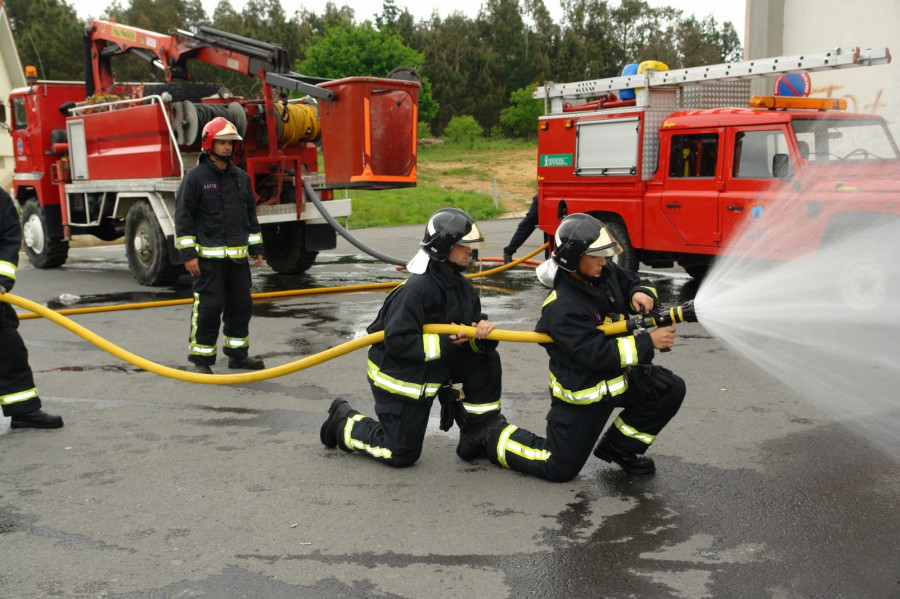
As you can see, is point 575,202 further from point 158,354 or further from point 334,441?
point 334,441

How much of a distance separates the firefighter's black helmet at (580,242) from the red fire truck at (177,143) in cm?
568

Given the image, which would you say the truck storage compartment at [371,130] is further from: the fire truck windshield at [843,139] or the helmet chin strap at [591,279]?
the helmet chin strap at [591,279]

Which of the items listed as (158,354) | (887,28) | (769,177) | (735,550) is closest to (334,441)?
(735,550)

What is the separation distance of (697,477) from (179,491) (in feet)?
8.30

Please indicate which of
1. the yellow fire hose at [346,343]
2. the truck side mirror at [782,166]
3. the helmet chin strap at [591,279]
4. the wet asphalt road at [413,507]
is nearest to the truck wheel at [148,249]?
the wet asphalt road at [413,507]

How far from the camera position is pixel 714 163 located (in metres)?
9.12

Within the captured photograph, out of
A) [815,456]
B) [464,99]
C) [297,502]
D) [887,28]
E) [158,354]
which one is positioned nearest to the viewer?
[297,502]

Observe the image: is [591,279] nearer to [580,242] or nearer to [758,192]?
[580,242]

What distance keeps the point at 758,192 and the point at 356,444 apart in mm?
5597

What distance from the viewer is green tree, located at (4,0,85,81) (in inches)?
1800

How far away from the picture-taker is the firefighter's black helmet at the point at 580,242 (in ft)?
13.4

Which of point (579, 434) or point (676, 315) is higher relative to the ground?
point (676, 315)

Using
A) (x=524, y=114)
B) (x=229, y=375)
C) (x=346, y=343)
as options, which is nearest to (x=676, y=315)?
(x=346, y=343)

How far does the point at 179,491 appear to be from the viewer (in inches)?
170
